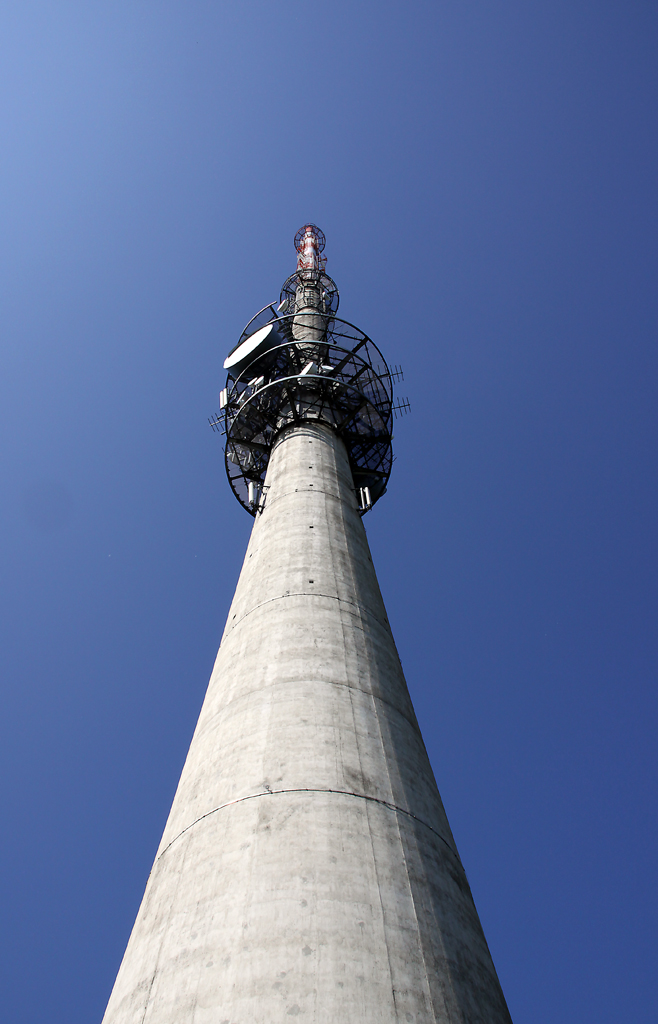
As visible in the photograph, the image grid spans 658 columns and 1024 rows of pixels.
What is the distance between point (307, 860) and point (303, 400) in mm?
15003

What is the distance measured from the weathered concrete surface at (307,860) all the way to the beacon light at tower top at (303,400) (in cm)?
975

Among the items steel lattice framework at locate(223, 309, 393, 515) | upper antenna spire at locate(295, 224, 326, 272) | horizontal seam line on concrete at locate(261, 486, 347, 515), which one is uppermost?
upper antenna spire at locate(295, 224, 326, 272)

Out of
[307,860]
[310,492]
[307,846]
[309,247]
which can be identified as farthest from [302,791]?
[309,247]

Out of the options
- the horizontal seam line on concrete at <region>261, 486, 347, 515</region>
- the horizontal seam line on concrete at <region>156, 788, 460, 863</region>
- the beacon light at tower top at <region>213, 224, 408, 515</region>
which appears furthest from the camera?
the beacon light at tower top at <region>213, 224, 408, 515</region>

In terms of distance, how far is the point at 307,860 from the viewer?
641 centimetres

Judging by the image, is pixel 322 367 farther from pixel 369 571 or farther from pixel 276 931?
pixel 276 931

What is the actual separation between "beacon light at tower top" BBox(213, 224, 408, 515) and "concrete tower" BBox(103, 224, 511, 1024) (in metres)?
7.31

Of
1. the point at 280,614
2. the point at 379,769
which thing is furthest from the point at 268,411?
the point at 379,769

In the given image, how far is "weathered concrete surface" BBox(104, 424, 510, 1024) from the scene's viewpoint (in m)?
5.39

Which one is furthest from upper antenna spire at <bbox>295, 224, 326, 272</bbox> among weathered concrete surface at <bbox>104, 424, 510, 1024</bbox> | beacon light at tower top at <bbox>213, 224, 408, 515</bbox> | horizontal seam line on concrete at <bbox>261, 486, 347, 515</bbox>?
weathered concrete surface at <bbox>104, 424, 510, 1024</bbox>

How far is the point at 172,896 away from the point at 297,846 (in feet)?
4.63

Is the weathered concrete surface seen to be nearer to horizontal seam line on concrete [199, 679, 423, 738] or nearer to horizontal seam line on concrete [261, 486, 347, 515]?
horizontal seam line on concrete [199, 679, 423, 738]

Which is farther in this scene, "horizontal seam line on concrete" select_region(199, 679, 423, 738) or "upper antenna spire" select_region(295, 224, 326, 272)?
"upper antenna spire" select_region(295, 224, 326, 272)

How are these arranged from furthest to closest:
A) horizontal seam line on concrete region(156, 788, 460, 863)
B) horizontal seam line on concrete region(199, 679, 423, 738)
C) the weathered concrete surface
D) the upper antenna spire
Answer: the upper antenna spire → horizontal seam line on concrete region(199, 679, 423, 738) → horizontal seam line on concrete region(156, 788, 460, 863) → the weathered concrete surface
